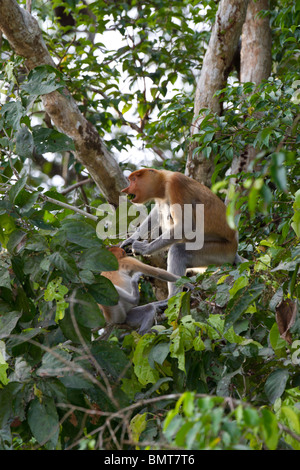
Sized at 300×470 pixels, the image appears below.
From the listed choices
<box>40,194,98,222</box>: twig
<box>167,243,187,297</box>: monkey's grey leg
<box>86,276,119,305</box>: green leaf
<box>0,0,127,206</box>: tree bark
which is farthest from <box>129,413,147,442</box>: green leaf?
<box>0,0,127,206</box>: tree bark

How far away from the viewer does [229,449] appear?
4.64 feet

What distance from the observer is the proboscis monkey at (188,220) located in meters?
4.46

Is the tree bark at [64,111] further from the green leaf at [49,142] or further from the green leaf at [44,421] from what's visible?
the green leaf at [44,421]

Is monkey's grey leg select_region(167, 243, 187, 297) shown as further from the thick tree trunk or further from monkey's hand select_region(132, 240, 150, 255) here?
the thick tree trunk

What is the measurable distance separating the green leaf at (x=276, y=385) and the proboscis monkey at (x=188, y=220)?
2102 mm

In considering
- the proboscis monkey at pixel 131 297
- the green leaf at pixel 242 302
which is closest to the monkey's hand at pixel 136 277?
the proboscis monkey at pixel 131 297

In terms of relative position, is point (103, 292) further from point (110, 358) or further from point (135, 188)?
point (135, 188)

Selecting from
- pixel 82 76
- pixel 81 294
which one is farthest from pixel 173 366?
pixel 82 76

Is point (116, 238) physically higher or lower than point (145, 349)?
higher

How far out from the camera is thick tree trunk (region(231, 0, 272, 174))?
5.87 metres

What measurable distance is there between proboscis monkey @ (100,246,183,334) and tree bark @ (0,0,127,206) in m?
0.79
